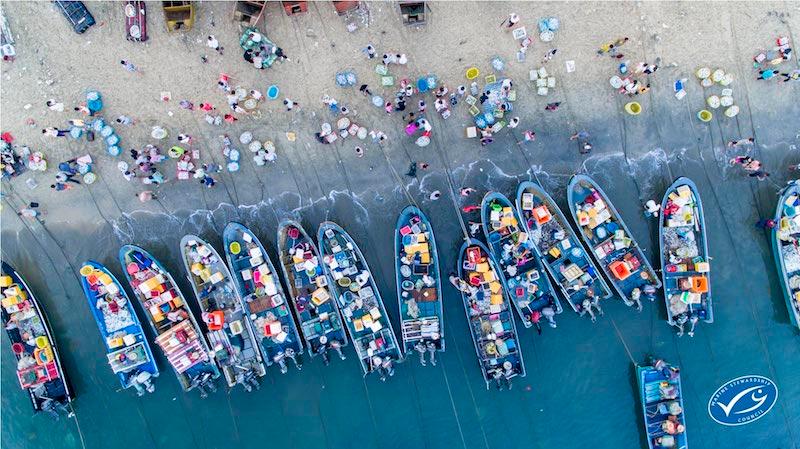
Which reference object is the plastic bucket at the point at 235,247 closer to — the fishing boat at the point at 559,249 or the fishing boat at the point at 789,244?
the fishing boat at the point at 559,249

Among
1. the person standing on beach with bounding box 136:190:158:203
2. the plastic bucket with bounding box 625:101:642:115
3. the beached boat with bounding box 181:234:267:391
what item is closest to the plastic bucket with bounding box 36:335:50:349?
the beached boat with bounding box 181:234:267:391

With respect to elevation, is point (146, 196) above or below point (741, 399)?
above

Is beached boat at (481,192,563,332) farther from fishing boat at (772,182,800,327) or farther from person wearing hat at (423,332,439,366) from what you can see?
fishing boat at (772,182,800,327)

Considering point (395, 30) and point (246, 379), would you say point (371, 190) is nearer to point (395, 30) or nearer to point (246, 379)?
point (395, 30)

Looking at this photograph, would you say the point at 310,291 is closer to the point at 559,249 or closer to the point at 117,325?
the point at 117,325

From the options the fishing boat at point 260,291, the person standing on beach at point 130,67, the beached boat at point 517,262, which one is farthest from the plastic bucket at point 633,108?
the person standing on beach at point 130,67

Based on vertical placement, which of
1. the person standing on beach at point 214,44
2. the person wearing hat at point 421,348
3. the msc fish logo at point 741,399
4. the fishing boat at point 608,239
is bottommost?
the msc fish logo at point 741,399

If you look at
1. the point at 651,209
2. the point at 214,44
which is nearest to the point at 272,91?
the point at 214,44
